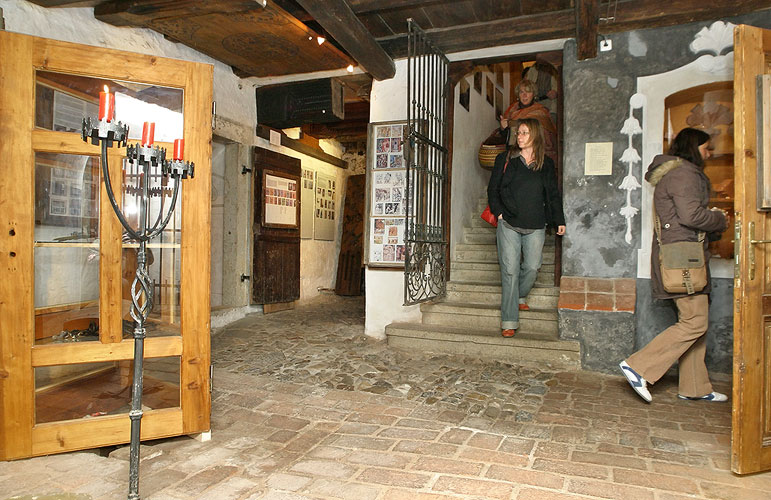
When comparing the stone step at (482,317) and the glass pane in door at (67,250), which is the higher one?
the glass pane in door at (67,250)

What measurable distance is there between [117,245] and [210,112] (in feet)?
2.63

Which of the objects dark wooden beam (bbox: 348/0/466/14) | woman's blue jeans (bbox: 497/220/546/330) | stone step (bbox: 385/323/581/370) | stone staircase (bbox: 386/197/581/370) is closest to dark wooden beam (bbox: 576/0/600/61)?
dark wooden beam (bbox: 348/0/466/14)

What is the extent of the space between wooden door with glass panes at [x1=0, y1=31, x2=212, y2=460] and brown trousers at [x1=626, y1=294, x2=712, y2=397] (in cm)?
270

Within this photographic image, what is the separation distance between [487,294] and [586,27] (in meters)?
2.58

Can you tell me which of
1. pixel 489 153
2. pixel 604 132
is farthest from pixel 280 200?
pixel 604 132

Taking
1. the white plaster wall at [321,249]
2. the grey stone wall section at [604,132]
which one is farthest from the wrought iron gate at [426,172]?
the white plaster wall at [321,249]

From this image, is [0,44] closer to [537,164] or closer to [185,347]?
[185,347]

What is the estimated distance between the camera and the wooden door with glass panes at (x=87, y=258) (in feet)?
7.57

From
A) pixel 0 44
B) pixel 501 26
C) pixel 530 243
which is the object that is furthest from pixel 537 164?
pixel 0 44

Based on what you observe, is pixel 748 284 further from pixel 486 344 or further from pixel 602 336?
pixel 486 344

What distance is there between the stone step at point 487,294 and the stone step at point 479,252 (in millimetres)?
450

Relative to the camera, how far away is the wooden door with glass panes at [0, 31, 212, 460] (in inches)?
90.8

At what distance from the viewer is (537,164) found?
14.5 feet

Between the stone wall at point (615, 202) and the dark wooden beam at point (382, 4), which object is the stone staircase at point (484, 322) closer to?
the stone wall at point (615, 202)
